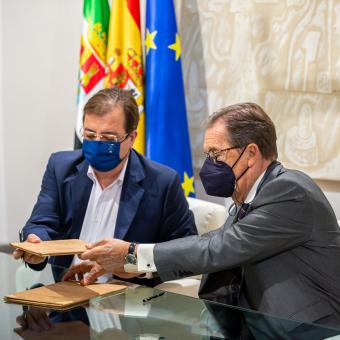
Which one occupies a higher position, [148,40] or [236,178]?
[148,40]

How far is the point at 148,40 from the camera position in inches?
A: 154

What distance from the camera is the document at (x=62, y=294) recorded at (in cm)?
189

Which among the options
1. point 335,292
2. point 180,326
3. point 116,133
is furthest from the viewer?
point 116,133

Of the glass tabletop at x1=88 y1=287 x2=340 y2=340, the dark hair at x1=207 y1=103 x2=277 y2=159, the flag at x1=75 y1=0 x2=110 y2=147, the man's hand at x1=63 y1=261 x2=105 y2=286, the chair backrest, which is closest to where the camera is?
the glass tabletop at x1=88 y1=287 x2=340 y2=340

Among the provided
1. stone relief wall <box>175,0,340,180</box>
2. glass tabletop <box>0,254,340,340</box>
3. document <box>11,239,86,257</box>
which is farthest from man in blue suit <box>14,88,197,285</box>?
stone relief wall <box>175,0,340,180</box>

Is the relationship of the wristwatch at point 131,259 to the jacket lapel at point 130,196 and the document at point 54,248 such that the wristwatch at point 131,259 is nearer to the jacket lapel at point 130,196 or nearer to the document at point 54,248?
the document at point 54,248

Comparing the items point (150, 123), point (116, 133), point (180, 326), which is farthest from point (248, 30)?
point (180, 326)

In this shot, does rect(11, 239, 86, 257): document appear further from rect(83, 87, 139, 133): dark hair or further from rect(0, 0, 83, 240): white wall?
rect(0, 0, 83, 240): white wall

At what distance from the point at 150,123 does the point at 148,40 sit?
56 cm

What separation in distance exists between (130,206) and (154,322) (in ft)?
2.98

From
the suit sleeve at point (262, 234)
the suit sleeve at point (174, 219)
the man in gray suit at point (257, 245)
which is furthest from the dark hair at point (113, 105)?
the suit sleeve at point (262, 234)

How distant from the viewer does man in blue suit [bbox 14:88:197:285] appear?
252 centimetres

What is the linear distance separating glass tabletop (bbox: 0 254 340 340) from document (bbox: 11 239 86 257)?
0.18 meters

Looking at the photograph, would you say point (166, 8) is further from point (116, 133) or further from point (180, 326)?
point (180, 326)
